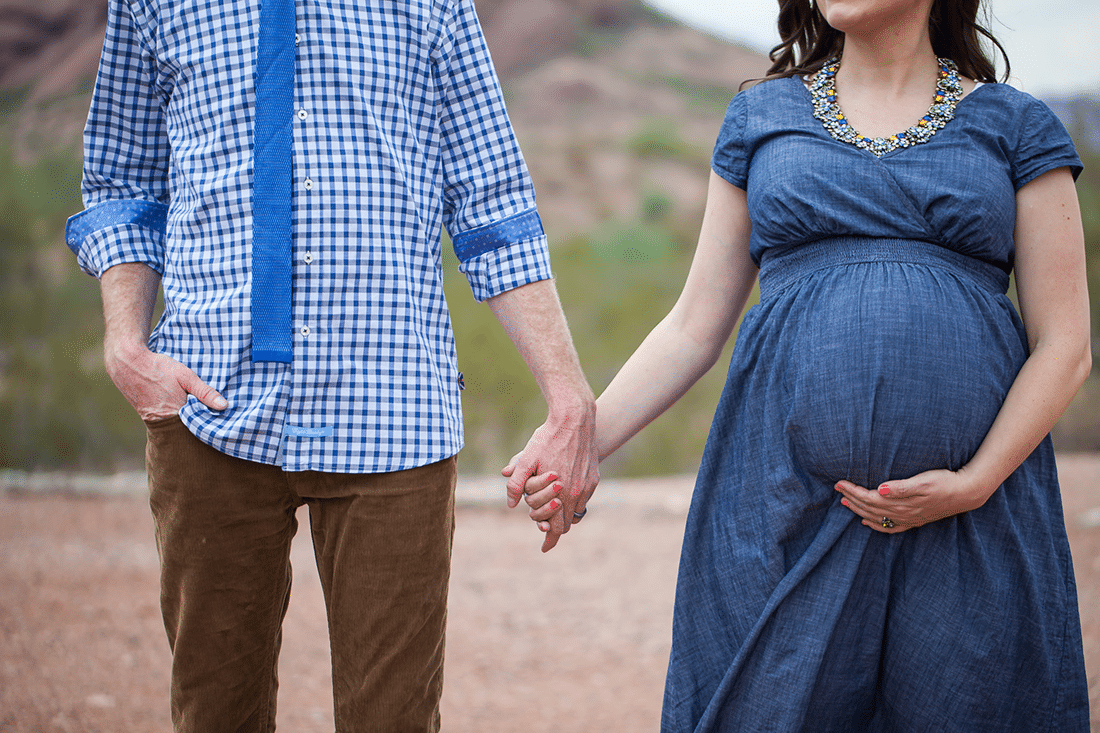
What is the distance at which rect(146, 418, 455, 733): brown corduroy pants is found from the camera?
4.65 ft

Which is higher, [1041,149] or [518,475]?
[1041,149]

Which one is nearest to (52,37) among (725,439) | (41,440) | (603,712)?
(41,440)

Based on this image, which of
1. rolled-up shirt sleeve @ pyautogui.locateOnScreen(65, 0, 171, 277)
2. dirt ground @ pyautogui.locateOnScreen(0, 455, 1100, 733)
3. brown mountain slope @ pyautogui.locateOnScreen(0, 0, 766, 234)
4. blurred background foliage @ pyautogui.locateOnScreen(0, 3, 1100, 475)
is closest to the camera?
rolled-up shirt sleeve @ pyautogui.locateOnScreen(65, 0, 171, 277)

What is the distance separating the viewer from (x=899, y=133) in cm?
143

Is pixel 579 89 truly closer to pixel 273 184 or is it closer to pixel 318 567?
pixel 273 184

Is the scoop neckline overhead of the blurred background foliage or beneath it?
overhead

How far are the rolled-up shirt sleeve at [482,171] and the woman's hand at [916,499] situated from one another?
64 centimetres

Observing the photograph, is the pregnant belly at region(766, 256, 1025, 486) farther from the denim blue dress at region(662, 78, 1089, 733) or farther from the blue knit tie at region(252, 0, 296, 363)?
the blue knit tie at region(252, 0, 296, 363)

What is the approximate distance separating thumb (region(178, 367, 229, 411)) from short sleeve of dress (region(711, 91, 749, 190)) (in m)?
0.92

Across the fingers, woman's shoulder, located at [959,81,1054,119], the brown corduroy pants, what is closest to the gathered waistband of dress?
woman's shoulder, located at [959,81,1054,119]

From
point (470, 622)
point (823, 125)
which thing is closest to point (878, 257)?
point (823, 125)

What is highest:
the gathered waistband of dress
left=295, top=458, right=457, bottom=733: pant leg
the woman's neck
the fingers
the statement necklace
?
the woman's neck

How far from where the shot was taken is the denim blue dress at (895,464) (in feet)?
4.32

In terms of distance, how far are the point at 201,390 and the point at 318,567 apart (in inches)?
13.5
